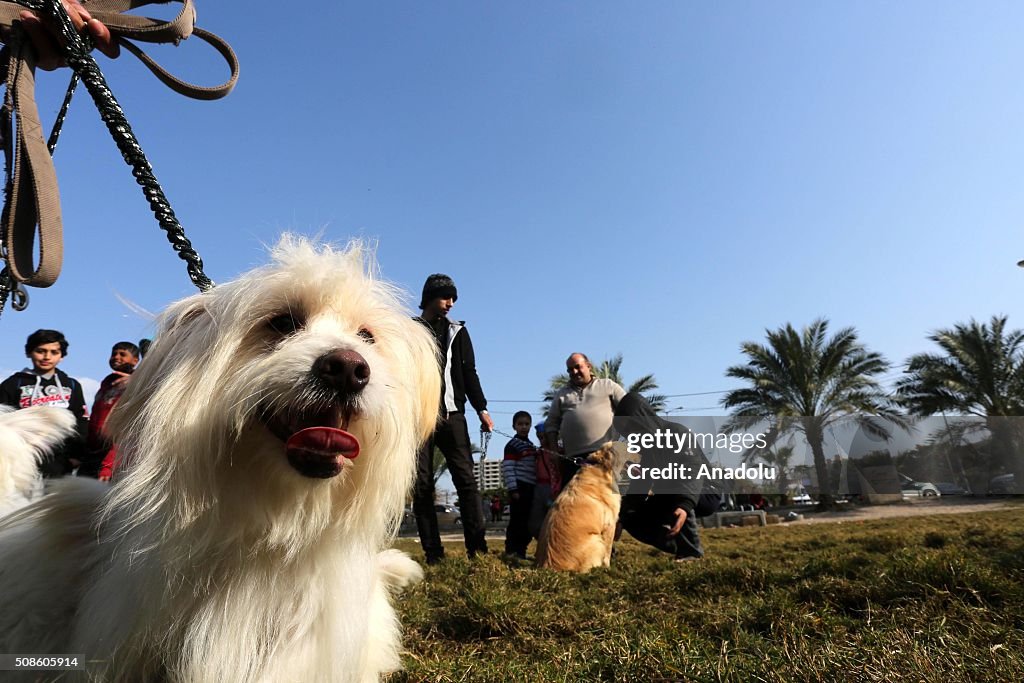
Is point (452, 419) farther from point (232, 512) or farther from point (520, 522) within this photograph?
point (232, 512)

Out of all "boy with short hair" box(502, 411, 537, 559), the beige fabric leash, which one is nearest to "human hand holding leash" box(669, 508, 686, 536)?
"boy with short hair" box(502, 411, 537, 559)

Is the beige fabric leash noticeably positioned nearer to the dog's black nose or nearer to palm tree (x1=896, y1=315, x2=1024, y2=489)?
the dog's black nose

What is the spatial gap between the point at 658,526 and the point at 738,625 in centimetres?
408

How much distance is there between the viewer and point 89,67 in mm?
2320

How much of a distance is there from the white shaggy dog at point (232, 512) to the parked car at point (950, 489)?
18098 mm

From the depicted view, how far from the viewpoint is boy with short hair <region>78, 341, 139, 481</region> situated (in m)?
3.13

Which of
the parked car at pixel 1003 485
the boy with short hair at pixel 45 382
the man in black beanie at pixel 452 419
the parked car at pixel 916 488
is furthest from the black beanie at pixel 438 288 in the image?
the parked car at pixel 916 488

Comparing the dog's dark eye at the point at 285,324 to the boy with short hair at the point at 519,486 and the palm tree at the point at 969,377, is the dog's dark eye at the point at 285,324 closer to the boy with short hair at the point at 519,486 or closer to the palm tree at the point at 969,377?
the boy with short hair at the point at 519,486

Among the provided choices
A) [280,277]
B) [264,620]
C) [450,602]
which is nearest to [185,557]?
[264,620]

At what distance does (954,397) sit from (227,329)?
93.6 feet

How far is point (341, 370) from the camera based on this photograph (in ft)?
6.05

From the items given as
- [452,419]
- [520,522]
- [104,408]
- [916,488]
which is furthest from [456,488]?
[916,488]

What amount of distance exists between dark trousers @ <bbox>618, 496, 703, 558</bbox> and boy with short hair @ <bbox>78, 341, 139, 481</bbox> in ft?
16.3

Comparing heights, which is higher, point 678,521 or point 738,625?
point 678,521
